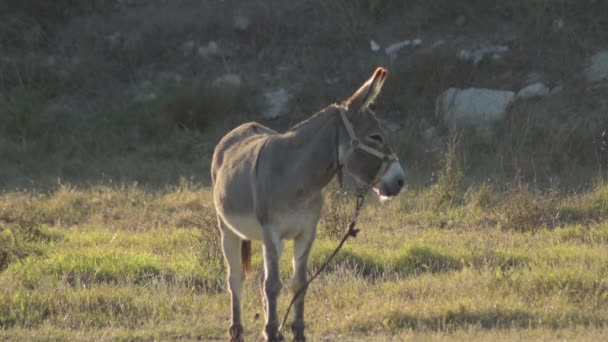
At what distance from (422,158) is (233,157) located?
852 cm

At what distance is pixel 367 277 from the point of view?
8.69 m

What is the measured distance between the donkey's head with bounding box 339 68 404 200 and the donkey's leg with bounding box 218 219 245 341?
4.05ft

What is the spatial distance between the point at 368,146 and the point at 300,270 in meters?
0.96

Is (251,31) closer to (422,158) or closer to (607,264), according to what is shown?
(422,158)

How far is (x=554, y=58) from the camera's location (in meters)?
18.0

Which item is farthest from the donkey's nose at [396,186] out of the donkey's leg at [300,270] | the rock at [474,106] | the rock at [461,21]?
the rock at [461,21]

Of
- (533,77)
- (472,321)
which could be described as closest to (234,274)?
(472,321)

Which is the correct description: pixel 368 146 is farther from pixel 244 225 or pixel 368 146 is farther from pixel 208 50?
pixel 208 50

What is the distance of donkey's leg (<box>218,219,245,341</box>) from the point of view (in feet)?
22.5

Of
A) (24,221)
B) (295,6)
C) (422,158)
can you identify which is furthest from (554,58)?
(24,221)

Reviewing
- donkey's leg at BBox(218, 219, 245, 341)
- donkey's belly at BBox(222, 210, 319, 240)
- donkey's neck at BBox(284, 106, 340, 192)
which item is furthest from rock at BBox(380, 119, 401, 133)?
donkey's neck at BBox(284, 106, 340, 192)

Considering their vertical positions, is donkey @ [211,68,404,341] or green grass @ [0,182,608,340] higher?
donkey @ [211,68,404,341]

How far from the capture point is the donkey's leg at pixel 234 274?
6.86m

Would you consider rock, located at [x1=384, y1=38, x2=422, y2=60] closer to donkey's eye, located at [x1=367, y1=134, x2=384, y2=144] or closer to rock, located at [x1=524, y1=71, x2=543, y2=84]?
rock, located at [x1=524, y1=71, x2=543, y2=84]
